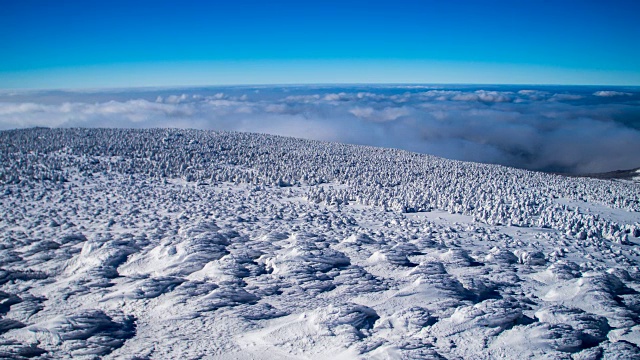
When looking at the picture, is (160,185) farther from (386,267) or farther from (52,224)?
(386,267)

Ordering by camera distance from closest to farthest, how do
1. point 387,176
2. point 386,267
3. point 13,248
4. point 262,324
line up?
point 262,324 < point 386,267 < point 13,248 < point 387,176

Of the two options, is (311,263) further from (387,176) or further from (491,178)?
(491,178)

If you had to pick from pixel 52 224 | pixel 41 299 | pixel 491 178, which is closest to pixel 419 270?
pixel 41 299

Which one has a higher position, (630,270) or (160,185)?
(160,185)

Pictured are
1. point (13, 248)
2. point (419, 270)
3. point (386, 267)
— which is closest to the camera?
point (419, 270)

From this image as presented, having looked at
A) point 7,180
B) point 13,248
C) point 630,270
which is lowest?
point 630,270

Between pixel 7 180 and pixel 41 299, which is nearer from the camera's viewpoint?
pixel 41 299

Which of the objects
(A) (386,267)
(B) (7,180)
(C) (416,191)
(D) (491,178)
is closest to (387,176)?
(C) (416,191)
